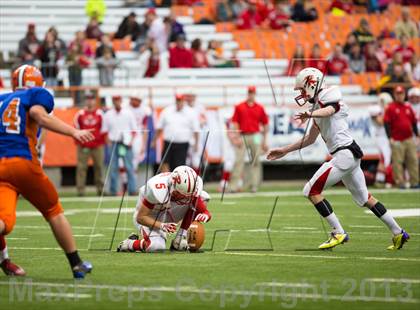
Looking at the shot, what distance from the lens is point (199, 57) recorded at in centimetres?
2420

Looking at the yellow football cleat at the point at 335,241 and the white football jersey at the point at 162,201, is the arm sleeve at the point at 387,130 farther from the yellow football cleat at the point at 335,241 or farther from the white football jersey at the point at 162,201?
the white football jersey at the point at 162,201

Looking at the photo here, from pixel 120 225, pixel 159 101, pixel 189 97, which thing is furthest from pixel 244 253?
pixel 159 101

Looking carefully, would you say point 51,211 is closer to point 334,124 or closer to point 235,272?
point 235,272

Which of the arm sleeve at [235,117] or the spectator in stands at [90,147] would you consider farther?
the arm sleeve at [235,117]

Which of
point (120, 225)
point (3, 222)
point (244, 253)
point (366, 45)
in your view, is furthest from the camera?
point (366, 45)

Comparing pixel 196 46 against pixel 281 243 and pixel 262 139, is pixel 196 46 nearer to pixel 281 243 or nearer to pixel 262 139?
pixel 262 139

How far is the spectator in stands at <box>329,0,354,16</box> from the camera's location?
28.4m

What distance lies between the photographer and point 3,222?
8375mm

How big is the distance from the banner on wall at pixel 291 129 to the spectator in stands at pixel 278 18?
475 centimetres

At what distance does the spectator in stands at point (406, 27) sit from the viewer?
2741 cm

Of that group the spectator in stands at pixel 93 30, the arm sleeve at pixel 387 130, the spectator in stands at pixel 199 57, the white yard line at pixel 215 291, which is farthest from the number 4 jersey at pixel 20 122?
the spectator in stands at pixel 93 30

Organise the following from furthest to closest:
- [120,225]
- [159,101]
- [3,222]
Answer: [159,101] < [120,225] < [3,222]

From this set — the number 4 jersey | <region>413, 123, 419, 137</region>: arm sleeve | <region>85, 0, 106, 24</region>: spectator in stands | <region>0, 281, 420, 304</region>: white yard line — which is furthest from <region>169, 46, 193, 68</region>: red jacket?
<region>0, 281, 420, 304</region>: white yard line

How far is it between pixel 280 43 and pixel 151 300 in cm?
1946
